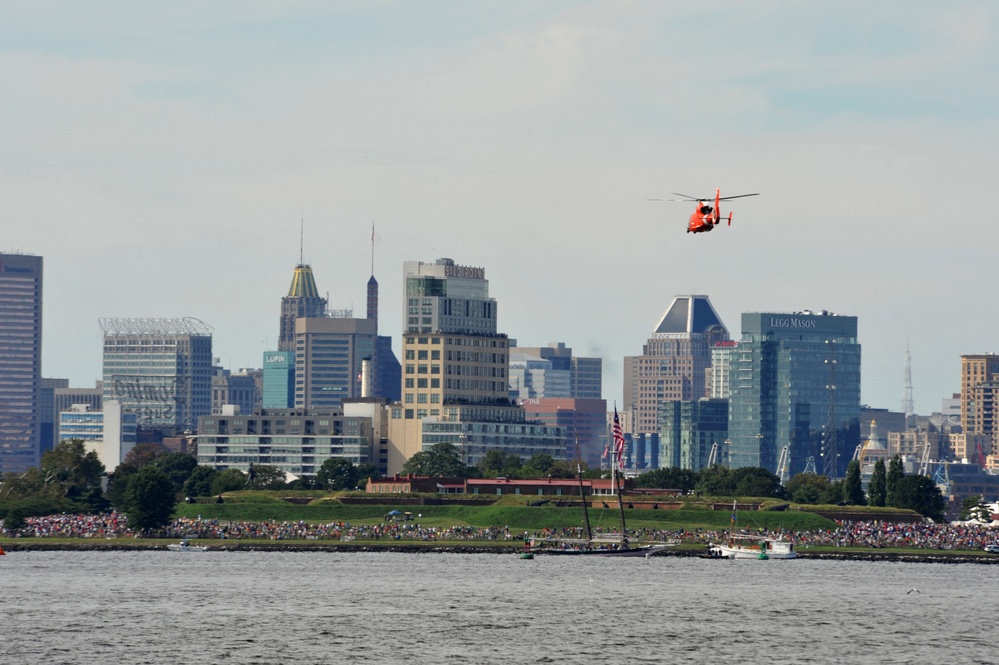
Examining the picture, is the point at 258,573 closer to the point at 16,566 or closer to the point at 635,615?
the point at 16,566

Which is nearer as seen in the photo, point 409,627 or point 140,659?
point 140,659

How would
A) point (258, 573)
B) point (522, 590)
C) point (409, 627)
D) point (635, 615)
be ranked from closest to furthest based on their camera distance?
1. point (409, 627)
2. point (635, 615)
3. point (522, 590)
4. point (258, 573)

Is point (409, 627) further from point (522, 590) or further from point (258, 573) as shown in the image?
point (258, 573)

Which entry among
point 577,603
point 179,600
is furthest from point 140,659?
point 577,603

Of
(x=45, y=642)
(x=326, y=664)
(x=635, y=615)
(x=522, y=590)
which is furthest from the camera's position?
(x=522, y=590)

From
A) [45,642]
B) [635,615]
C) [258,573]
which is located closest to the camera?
A: [45,642]

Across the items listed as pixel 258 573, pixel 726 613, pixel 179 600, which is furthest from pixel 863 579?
pixel 179 600
